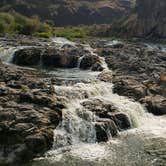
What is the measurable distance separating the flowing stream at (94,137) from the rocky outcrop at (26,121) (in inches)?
32.1

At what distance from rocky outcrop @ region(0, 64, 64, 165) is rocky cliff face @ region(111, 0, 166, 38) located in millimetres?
100730

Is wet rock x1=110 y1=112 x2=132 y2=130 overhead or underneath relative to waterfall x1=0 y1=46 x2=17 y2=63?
underneath

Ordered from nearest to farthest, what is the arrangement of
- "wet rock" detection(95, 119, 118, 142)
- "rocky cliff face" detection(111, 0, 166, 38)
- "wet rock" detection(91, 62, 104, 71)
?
"wet rock" detection(95, 119, 118, 142) < "wet rock" detection(91, 62, 104, 71) < "rocky cliff face" detection(111, 0, 166, 38)

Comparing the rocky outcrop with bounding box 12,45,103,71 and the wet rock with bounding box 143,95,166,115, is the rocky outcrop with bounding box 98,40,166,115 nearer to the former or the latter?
the wet rock with bounding box 143,95,166,115

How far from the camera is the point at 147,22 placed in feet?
465

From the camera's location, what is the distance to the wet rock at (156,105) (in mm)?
39688

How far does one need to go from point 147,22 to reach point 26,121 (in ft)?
382

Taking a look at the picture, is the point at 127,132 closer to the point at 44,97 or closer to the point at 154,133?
the point at 154,133

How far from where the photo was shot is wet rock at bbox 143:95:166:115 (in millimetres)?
39688

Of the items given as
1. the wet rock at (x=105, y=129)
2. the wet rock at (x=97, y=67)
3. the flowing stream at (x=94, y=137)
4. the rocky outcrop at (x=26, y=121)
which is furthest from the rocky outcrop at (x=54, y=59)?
the wet rock at (x=105, y=129)

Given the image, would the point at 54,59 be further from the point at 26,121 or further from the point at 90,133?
the point at 26,121

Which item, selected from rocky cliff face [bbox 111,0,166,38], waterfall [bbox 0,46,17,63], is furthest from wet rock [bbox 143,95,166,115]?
rocky cliff face [bbox 111,0,166,38]

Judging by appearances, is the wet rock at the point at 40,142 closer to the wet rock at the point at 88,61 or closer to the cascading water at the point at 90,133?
the cascading water at the point at 90,133

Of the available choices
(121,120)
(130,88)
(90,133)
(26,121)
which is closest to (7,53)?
(130,88)
